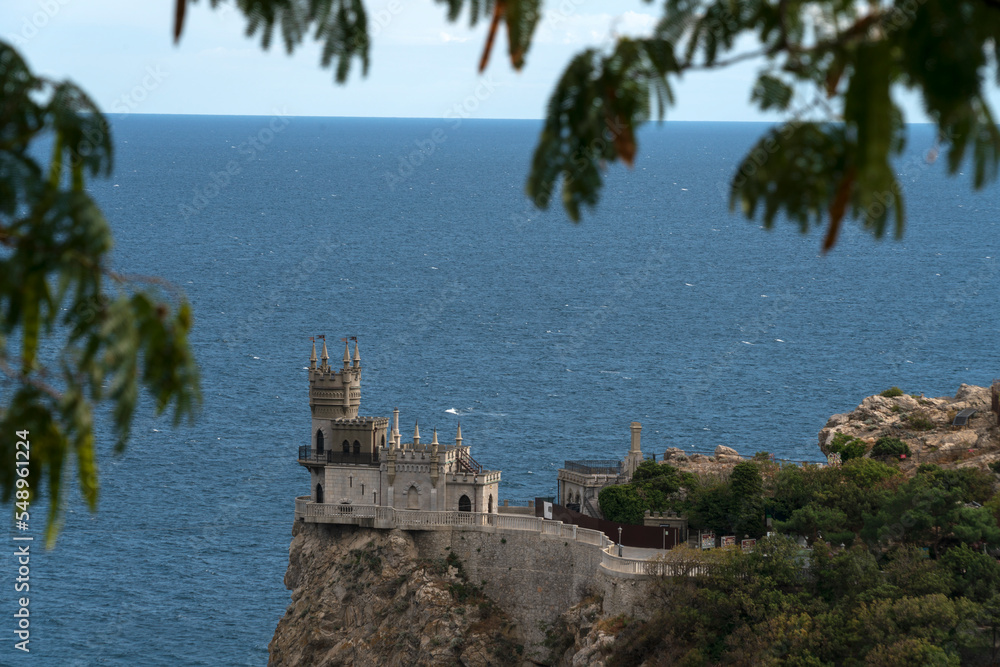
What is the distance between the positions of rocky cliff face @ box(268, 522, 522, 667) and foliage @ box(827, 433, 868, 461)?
23618 millimetres

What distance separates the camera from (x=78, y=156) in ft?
46.9

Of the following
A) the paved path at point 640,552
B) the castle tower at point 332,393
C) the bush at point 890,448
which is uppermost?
the castle tower at point 332,393

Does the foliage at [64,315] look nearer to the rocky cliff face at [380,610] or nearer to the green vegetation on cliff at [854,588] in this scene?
the green vegetation on cliff at [854,588]

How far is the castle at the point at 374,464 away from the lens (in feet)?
279

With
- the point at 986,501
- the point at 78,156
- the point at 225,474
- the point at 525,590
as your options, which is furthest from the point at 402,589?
the point at 78,156

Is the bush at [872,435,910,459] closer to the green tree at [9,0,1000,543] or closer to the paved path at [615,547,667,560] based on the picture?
the paved path at [615,547,667,560]

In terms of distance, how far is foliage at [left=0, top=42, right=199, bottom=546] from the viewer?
12945mm

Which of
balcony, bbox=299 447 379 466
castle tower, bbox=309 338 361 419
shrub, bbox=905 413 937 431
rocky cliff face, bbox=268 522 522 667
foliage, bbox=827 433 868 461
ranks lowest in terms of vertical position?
rocky cliff face, bbox=268 522 522 667

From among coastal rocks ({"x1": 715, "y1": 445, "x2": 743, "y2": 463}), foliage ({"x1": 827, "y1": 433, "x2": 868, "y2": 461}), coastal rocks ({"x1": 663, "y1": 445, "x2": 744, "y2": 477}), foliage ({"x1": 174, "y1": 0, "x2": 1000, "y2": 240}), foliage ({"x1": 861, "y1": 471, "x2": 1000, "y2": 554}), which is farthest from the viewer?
coastal rocks ({"x1": 715, "y1": 445, "x2": 743, "y2": 463})

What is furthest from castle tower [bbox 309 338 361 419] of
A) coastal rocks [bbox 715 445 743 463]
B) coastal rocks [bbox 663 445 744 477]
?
coastal rocks [bbox 715 445 743 463]

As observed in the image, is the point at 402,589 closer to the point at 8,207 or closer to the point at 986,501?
the point at 986,501

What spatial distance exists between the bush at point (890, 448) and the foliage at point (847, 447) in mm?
895

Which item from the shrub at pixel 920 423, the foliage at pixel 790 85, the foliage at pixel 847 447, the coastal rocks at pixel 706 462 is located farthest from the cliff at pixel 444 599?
the foliage at pixel 790 85

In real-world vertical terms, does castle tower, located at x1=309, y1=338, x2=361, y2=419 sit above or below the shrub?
above
